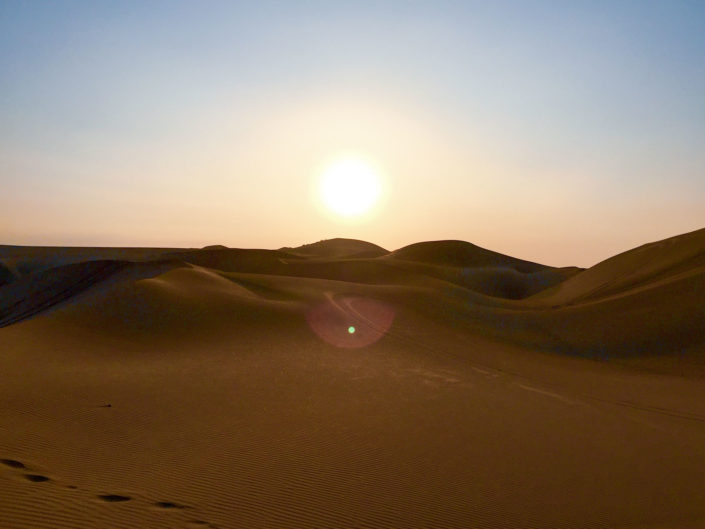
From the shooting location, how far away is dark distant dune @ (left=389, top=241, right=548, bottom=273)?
67188 mm

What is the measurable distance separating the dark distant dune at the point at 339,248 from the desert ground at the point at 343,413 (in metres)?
64.6

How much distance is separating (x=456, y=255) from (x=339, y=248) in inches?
1232

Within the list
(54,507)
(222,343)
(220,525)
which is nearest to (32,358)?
(222,343)

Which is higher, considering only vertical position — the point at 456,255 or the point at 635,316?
the point at 456,255

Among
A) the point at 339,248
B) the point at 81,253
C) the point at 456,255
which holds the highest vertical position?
the point at 339,248

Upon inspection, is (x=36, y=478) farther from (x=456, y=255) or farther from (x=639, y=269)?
(x=456, y=255)

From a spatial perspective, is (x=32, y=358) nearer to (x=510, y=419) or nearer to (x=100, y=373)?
(x=100, y=373)

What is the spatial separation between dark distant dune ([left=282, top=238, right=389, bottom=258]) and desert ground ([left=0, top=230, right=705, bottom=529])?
212 ft

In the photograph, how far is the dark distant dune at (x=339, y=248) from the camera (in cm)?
9031

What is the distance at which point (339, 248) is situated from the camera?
96.3 metres

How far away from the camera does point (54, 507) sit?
5.46 m

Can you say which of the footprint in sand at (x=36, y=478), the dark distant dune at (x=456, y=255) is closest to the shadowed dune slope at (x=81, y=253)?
the dark distant dune at (x=456, y=255)

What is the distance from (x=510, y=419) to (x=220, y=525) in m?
6.37

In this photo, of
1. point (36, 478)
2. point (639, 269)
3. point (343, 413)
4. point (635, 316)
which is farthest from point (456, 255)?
point (36, 478)
